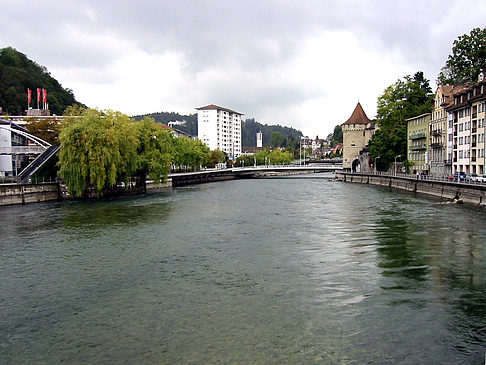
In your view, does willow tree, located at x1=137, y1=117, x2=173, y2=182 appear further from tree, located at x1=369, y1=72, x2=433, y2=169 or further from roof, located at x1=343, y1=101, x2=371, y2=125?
roof, located at x1=343, y1=101, x2=371, y2=125

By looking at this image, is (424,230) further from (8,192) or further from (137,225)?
(8,192)

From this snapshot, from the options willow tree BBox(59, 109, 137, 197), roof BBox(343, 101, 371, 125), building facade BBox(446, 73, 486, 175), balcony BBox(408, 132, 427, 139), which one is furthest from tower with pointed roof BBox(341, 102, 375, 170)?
willow tree BBox(59, 109, 137, 197)

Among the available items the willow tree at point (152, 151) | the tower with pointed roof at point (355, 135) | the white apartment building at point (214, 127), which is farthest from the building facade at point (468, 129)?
the white apartment building at point (214, 127)

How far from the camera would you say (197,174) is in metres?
85.4

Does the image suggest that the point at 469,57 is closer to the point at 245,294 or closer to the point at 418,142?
the point at 418,142

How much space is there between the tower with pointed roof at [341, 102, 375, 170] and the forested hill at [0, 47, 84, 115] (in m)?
65.9

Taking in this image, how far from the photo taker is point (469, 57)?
6431 cm

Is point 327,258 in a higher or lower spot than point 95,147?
lower

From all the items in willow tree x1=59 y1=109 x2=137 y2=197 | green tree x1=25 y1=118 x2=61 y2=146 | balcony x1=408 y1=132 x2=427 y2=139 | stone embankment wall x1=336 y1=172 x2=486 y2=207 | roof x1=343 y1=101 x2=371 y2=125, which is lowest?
stone embankment wall x1=336 y1=172 x2=486 y2=207

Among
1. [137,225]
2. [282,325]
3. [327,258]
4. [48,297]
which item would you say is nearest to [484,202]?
[327,258]

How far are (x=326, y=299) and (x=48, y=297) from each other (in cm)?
861

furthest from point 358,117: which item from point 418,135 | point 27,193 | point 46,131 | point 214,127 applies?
point 214,127

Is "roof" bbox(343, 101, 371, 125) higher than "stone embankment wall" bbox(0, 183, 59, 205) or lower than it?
higher

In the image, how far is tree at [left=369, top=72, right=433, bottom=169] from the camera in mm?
72688
